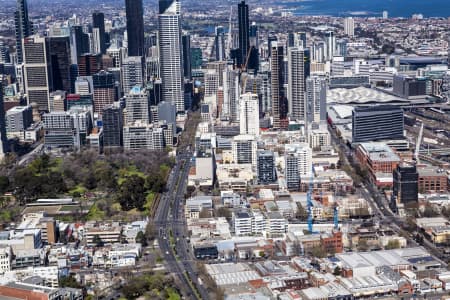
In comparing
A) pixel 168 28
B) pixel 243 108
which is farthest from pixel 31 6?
pixel 243 108

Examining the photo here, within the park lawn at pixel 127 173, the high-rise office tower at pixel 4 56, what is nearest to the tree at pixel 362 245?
the park lawn at pixel 127 173

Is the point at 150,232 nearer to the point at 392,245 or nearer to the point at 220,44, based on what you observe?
the point at 392,245

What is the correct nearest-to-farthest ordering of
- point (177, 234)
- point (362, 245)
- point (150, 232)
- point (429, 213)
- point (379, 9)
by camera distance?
1. point (362, 245)
2. point (150, 232)
3. point (177, 234)
4. point (429, 213)
5. point (379, 9)

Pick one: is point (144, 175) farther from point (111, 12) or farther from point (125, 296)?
point (111, 12)

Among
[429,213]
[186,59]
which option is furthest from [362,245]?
[186,59]

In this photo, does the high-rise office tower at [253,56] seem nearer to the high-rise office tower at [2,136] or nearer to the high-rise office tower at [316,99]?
the high-rise office tower at [316,99]

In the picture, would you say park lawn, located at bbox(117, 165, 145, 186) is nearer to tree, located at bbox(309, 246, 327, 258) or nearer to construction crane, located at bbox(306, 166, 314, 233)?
construction crane, located at bbox(306, 166, 314, 233)
